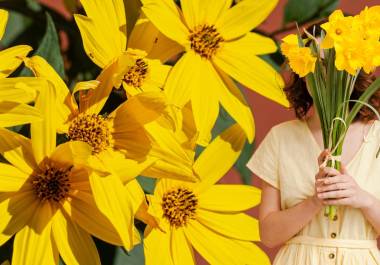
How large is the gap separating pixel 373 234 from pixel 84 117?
0.45m

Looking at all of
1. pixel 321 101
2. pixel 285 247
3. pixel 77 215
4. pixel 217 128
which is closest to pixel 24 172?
pixel 77 215

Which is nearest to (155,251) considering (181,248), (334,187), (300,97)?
(181,248)

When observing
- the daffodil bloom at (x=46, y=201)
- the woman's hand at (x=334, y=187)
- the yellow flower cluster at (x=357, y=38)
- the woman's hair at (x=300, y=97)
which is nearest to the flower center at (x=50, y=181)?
the daffodil bloom at (x=46, y=201)

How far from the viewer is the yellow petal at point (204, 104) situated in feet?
0.82

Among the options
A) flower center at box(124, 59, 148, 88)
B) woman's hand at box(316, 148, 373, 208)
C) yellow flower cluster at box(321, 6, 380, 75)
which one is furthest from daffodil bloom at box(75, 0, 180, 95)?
woman's hand at box(316, 148, 373, 208)

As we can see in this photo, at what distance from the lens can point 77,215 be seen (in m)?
0.23

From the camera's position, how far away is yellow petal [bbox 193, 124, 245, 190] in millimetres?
298

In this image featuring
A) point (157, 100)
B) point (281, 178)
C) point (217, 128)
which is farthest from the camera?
point (281, 178)

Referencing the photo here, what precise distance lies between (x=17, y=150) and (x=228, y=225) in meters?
0.10

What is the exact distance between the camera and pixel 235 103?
27 cm

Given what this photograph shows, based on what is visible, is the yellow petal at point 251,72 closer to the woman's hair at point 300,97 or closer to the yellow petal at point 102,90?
the yellow petal at point 102,90

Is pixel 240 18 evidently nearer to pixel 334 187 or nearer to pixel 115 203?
pixel 115 203

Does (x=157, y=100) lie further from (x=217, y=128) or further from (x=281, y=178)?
(x=281, y=178)

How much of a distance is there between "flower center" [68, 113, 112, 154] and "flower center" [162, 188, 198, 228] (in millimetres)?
49
